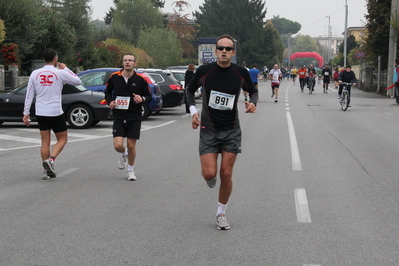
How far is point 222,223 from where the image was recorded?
573 centimetres

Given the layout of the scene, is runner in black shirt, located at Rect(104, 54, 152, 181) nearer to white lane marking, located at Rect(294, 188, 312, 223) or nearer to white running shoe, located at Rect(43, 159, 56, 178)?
white running shoe, located at Rect(43, 159, 56, 178)

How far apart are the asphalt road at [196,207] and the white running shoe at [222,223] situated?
0.17 feet

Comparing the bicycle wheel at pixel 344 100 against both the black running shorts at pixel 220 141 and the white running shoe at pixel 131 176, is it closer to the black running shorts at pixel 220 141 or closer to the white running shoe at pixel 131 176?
the white running shoe at pixel 131 176

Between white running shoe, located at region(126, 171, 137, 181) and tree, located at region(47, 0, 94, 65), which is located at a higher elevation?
tree, located at region(47, 0, 94, 65)

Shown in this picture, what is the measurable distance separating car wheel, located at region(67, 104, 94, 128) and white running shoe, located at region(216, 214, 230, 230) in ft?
33.7

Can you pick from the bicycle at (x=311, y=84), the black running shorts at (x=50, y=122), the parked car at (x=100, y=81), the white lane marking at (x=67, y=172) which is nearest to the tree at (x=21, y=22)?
the parked car at (x=100, y=81)

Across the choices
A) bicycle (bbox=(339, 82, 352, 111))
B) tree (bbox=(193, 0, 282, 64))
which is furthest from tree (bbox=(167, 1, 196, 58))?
bicycle (bbox=(339, 82, 352, 111))

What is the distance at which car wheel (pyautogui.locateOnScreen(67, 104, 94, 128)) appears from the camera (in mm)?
15531

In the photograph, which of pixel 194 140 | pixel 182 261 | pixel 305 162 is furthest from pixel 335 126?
pixel 182 261

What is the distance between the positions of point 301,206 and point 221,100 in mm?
1758

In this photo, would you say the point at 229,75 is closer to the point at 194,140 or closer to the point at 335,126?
the point at 194,140

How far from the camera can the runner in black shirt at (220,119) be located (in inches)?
226

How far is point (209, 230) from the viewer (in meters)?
5.70

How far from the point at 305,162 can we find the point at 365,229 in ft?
14.2
